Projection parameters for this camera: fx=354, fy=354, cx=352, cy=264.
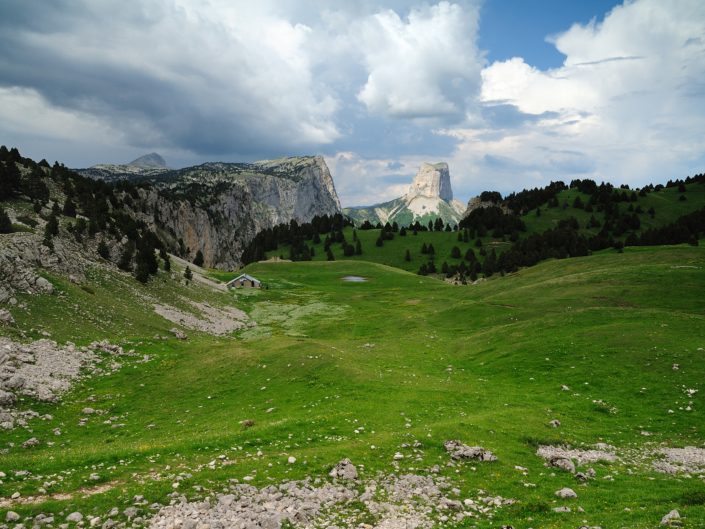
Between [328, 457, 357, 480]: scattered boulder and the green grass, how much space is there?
48cm

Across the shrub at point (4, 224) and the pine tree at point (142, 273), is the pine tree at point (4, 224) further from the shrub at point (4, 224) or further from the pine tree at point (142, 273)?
the pine tree at point (142, 273)

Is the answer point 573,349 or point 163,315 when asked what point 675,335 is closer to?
point 573,349

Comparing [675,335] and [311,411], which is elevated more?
[675,335]

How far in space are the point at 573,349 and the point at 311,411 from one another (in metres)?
23.7

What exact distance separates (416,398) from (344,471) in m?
11.9

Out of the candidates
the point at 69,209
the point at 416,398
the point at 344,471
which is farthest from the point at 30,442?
the point at 69,209

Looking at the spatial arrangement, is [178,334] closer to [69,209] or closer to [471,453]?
[471,453]

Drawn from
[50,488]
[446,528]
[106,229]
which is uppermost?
[106,229]

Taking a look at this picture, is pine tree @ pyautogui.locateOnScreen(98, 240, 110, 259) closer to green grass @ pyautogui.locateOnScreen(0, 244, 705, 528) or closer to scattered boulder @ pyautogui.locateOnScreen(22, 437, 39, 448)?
green grass @ pyautogui.locateOnScreen(0, 244, 705, 528)

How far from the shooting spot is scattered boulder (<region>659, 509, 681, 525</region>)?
984 centimetres

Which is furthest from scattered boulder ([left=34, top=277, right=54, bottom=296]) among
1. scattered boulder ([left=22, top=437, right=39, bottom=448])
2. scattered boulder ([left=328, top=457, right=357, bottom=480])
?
scattered boulder ([left=328, top=457, right=357, bottom=480])

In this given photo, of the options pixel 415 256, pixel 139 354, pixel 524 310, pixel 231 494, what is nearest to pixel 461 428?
pixel 231 494

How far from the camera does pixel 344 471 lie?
13742 mm

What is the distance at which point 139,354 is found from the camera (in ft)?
109
